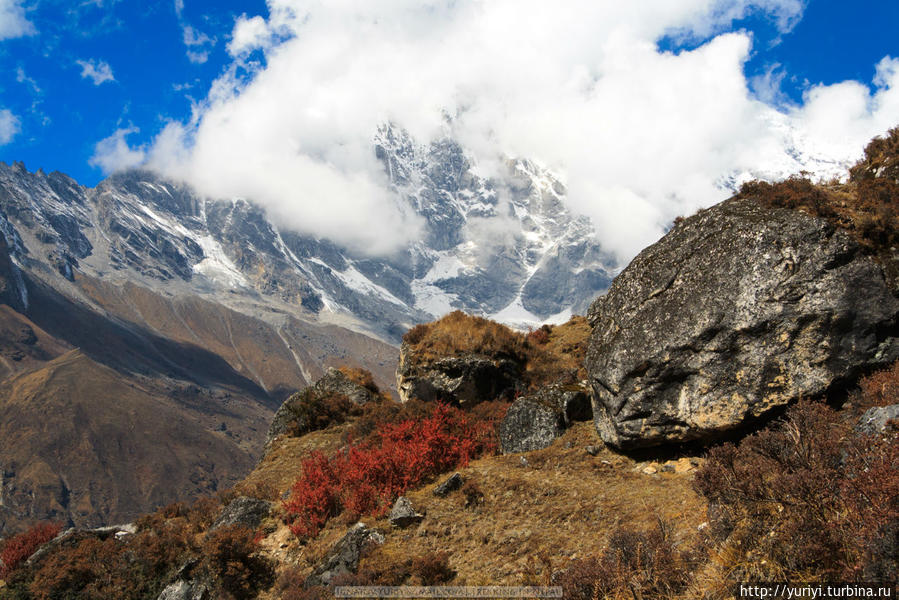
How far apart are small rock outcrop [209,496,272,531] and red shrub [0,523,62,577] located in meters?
4.04

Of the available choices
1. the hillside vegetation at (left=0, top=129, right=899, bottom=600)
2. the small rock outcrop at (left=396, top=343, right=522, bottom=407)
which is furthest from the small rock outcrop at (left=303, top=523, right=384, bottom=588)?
the small rock outcrop at (left=396, top=343, right=522, bottom=407)

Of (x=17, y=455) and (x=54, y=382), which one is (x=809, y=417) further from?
(x=54, y=382)

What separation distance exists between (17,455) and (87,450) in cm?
1768

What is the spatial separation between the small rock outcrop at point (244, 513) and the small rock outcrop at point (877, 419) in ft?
37.1

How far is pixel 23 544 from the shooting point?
12.0 m

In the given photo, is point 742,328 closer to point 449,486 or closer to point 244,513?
point 449,486

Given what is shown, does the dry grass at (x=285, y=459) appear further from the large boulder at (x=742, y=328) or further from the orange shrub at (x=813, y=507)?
the orange shrub at (x=813, y=507)

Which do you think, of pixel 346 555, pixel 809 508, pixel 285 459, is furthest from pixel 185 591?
pixel 809 508

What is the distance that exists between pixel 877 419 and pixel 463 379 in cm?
1135

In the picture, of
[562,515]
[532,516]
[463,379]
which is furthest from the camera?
[463,379]

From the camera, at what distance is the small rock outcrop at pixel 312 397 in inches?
755

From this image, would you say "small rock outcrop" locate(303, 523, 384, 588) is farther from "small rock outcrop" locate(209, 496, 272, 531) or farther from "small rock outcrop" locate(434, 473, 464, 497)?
"small rock outcrop" locate(209, 496, 272, 531)

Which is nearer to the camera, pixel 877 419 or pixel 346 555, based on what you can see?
pixel 877 419

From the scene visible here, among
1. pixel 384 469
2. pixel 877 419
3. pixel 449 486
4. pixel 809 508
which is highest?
pixel 877 419
